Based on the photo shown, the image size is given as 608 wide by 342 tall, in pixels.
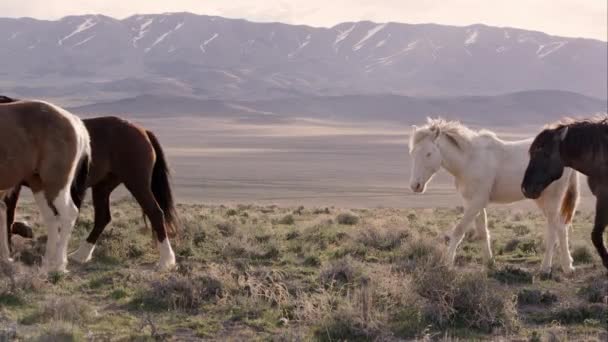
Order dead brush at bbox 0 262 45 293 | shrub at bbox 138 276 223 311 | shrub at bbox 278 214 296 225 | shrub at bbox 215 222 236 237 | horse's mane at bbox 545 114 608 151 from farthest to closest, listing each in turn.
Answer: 1. shrub at bbox 278 214 296 225
2. shrub at bbox 215 222 236 237
3. horse's mane at bbox 545 114 608 151
4. dead brush at bbox 0 262 45 293
5. shrub at bbox 138 276 223 311

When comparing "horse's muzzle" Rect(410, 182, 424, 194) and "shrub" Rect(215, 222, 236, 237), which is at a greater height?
"horse's muzzle" Rect(410, 182, 424, 194)

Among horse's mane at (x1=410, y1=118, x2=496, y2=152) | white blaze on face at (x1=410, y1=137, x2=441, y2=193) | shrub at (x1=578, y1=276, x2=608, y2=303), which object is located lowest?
shrub at (x1=578, y1=276, x2=608, y2=303)

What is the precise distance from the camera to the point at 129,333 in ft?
20.5

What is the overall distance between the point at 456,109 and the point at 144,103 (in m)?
48.8

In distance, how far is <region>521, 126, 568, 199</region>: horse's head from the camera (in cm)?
849

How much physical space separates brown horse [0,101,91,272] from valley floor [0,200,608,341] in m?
0.56

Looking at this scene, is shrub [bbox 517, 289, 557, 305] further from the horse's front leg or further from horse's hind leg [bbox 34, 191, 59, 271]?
horse's hind leg [bbox 34, 191, 59, 271]

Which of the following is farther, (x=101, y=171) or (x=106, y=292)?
(x=101, y=171)

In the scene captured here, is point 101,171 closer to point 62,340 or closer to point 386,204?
point 62,340

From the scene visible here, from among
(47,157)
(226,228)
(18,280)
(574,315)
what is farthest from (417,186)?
(18,280)

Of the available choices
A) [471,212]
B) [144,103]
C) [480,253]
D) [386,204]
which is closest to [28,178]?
[471,212]

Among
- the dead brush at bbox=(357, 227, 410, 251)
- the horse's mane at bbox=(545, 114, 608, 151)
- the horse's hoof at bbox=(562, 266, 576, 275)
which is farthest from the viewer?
the dead brush at bbox=(357, 227, 410, 251)

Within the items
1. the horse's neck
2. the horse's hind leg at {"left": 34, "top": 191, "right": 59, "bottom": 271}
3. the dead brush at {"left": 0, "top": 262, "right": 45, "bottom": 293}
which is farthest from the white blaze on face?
the dead brush at {"left": 0, "top": 262, "right": 45, "bottom": 293}

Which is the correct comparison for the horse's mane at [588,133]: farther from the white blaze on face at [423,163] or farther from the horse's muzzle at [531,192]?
the white blaze on face at [423,163]
